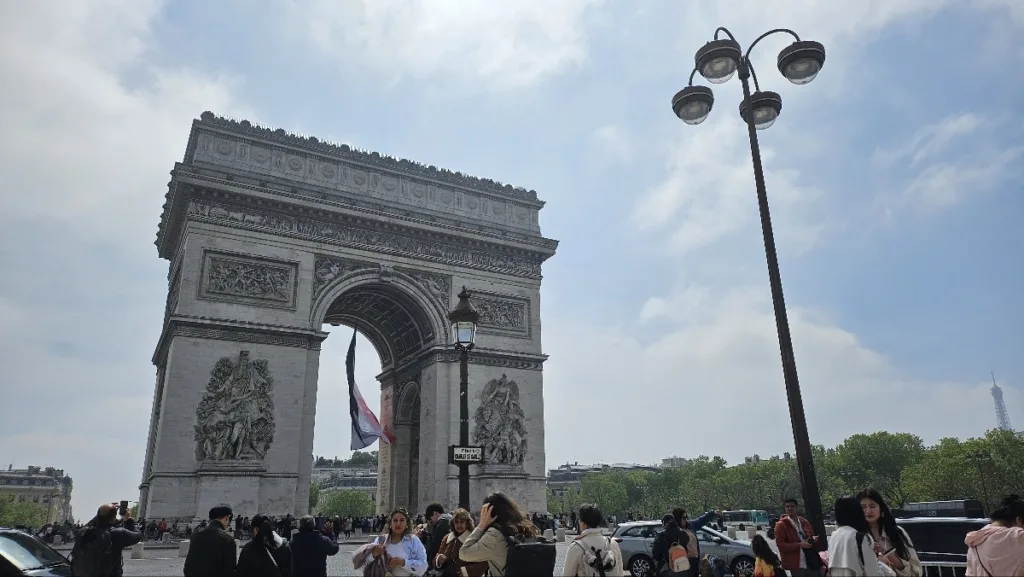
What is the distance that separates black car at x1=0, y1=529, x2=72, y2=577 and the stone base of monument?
14.9 meters

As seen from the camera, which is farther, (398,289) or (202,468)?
(398,289)

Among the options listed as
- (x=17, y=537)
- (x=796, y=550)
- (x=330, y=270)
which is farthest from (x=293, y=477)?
(x=796, y=550)

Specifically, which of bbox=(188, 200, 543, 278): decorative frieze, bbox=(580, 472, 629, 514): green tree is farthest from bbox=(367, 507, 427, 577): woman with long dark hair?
bbox=(580, 472, 629, 514): green tree

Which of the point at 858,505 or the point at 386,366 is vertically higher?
the point at 386,366

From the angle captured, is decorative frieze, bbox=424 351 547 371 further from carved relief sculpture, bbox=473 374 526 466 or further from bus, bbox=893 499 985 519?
bus, bbox=893 499 985 519

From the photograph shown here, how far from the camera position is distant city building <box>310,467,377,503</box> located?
422ft

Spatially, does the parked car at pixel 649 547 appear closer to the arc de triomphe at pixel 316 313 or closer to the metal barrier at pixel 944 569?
the metal barrier at pixel 944 569

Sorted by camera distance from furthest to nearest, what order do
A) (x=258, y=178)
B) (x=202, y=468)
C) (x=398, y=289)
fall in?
1. (x=398, y=289)
2. (x=258, y=178)
3. (x=202, y=468)

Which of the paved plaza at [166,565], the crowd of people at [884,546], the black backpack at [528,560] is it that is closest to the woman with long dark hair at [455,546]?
the black backpack at [528,560]

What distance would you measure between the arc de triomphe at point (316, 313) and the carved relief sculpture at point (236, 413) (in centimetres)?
4

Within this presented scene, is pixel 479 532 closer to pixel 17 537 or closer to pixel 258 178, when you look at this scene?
pixel 17 537

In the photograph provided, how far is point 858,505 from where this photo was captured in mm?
4785

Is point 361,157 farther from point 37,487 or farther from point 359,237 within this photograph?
point 37,487

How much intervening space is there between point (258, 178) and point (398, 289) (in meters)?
6.73
